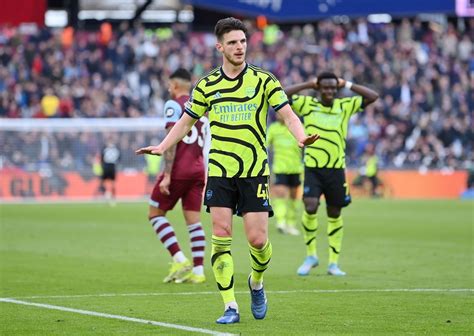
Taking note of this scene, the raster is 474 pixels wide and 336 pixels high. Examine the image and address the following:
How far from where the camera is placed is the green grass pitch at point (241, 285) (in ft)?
31.9

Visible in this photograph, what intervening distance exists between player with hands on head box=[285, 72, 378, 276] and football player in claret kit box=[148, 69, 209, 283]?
4.42 ft

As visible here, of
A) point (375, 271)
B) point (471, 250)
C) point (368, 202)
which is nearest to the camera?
point (375, 271)

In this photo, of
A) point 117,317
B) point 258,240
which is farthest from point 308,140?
point 117,317

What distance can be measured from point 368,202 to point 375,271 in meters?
21.4

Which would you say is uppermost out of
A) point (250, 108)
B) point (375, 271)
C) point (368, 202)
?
point (250, 108)

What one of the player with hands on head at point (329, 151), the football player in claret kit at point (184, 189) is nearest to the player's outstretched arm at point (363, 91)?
the player with hands on head at point (329, 151)

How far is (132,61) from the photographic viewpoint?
43.9m

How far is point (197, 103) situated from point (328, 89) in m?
4.31

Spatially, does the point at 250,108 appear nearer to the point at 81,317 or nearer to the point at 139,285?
the point at 81,317

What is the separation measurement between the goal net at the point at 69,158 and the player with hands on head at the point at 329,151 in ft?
77.5

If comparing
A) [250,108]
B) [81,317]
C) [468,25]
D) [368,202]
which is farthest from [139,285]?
[468,25]

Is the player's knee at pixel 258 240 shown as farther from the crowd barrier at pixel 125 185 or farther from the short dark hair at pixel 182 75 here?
the crowd barrier at pixel 125 185

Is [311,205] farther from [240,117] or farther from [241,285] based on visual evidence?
[240,117]

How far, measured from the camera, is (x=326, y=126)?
14.3 m
